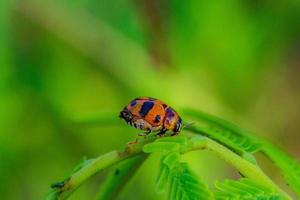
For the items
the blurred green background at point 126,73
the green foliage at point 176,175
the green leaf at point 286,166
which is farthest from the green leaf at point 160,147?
the blurred green background at point 126,73

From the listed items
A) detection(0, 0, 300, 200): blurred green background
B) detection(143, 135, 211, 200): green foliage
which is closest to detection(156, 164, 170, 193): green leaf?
detection(143, 135, 211, 200): green foliage

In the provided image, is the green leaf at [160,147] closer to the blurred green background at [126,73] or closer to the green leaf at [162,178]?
the green leaf at [162,178]

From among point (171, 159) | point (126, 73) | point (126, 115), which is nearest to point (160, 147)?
point (171, 159)

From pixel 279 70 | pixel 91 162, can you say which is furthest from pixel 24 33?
pixel 91 162

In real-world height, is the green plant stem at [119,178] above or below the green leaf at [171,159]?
below

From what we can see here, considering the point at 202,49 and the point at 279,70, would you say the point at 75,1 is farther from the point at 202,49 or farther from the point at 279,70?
the point at 279,70

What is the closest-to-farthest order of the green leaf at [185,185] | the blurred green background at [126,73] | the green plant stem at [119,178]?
the green leaf at [185,185] → the green plant stem at [119,178] → the blurred green background at [126,73]

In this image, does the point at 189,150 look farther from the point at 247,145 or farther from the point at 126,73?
the point at 126,73
